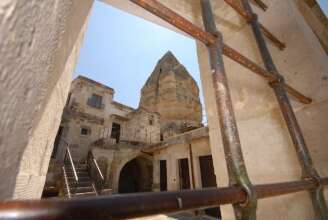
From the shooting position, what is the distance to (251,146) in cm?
137

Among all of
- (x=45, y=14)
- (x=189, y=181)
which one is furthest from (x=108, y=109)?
(x=45, y=14)

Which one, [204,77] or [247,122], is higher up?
[204,77]

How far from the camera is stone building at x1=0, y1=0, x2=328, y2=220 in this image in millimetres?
307

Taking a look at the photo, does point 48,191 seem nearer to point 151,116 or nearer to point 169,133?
point 151,116

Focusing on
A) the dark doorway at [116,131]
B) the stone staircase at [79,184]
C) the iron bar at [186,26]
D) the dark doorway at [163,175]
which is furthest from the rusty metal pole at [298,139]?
the dark doorway at [116,131]

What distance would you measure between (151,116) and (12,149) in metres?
16.7

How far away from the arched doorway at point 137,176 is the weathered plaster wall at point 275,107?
406 inches

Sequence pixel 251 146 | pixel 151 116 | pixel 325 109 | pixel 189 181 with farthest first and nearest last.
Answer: pixel 151 116 → pixel 189 181 → pixel 251 146 → pixel 325 109

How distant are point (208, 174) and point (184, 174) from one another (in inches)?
59.2

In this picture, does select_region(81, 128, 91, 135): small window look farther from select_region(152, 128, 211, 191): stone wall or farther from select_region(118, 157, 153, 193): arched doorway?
select_region(152, 128, 211, 191): stone wall

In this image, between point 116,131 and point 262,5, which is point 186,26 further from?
point 116,131

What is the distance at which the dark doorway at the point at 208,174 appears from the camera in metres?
6.28

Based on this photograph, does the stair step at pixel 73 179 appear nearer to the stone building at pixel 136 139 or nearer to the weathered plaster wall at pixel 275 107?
the stone building at pixel 136 139

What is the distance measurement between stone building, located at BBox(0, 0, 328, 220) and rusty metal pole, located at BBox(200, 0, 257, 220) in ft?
2.31
